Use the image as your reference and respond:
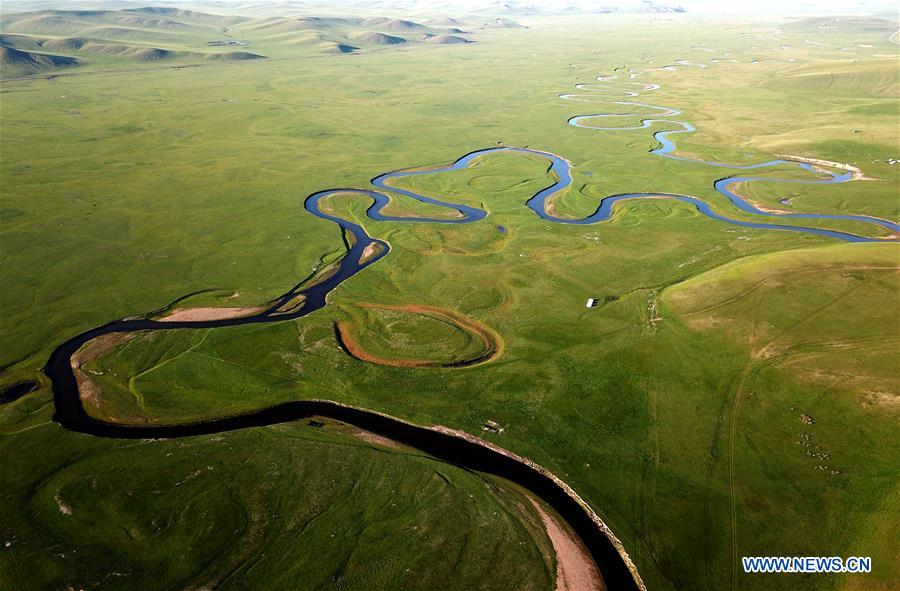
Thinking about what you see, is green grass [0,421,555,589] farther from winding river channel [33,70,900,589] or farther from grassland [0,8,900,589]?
winding river channel [33,70,900,589]

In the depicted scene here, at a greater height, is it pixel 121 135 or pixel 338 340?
pixel 121 135

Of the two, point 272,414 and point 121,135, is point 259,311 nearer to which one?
point 272,414

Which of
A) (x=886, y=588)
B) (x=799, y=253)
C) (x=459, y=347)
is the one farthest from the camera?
(x=799, y=253)

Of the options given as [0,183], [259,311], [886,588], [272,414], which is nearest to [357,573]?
[272,414]

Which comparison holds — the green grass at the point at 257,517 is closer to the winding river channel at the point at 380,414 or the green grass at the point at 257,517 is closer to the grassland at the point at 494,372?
the grassland at the point at 494,372

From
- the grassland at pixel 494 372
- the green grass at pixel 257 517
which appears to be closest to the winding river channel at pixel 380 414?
the grassland at pixel 494 372

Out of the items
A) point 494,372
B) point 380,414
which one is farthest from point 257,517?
point 494,372

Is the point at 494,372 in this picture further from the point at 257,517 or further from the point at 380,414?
the point at 257,517

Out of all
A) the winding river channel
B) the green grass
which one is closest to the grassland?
the green grass

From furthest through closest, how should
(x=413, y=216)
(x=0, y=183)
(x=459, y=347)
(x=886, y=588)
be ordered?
1. (x=0, y=183)
2. (x=413, y=216)
3. (x=459, y=347)
4. (x=886, y=588)
